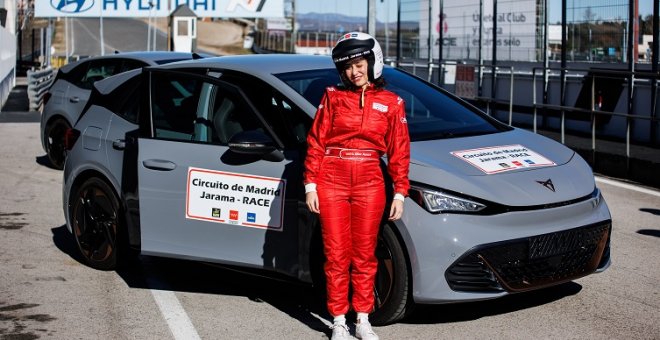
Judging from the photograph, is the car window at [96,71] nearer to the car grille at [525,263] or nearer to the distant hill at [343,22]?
the car grille at [525,263]

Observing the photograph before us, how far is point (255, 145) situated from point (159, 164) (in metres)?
0.96

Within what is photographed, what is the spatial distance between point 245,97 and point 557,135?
413 inches

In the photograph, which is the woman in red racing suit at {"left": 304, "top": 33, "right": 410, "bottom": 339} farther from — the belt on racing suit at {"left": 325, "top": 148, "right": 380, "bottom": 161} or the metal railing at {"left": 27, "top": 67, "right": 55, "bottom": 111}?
the metal railing at {"left": 27, "top": 67, "right": 55, "bottom": 111}

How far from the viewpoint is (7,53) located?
3108cm

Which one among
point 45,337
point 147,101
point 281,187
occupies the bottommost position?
point 45,337

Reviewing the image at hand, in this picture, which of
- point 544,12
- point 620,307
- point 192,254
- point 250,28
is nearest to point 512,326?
point 620,307

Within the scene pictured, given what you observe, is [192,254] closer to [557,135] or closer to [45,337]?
[45,337]

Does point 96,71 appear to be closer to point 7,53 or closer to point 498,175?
point 498,175

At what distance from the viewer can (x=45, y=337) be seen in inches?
243

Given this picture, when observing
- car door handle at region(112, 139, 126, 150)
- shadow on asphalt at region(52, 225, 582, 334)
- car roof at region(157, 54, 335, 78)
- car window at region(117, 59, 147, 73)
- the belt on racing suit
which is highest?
car window at region(117, 59, 147, 73)

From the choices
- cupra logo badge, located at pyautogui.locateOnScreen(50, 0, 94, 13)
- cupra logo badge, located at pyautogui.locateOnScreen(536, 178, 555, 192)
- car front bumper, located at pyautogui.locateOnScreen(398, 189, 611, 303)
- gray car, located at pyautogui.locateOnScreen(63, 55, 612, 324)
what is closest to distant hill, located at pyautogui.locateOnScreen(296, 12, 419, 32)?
cupra logo badge, located at pyautogui.locateOnScreen(50, 0, 94, 13)

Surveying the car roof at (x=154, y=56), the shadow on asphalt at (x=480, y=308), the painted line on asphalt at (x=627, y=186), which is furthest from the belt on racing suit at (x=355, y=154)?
the car roof at (x=154, y=56)

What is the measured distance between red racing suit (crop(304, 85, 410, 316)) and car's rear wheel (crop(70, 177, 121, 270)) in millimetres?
2269

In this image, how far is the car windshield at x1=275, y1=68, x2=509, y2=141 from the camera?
6789 millimetres
